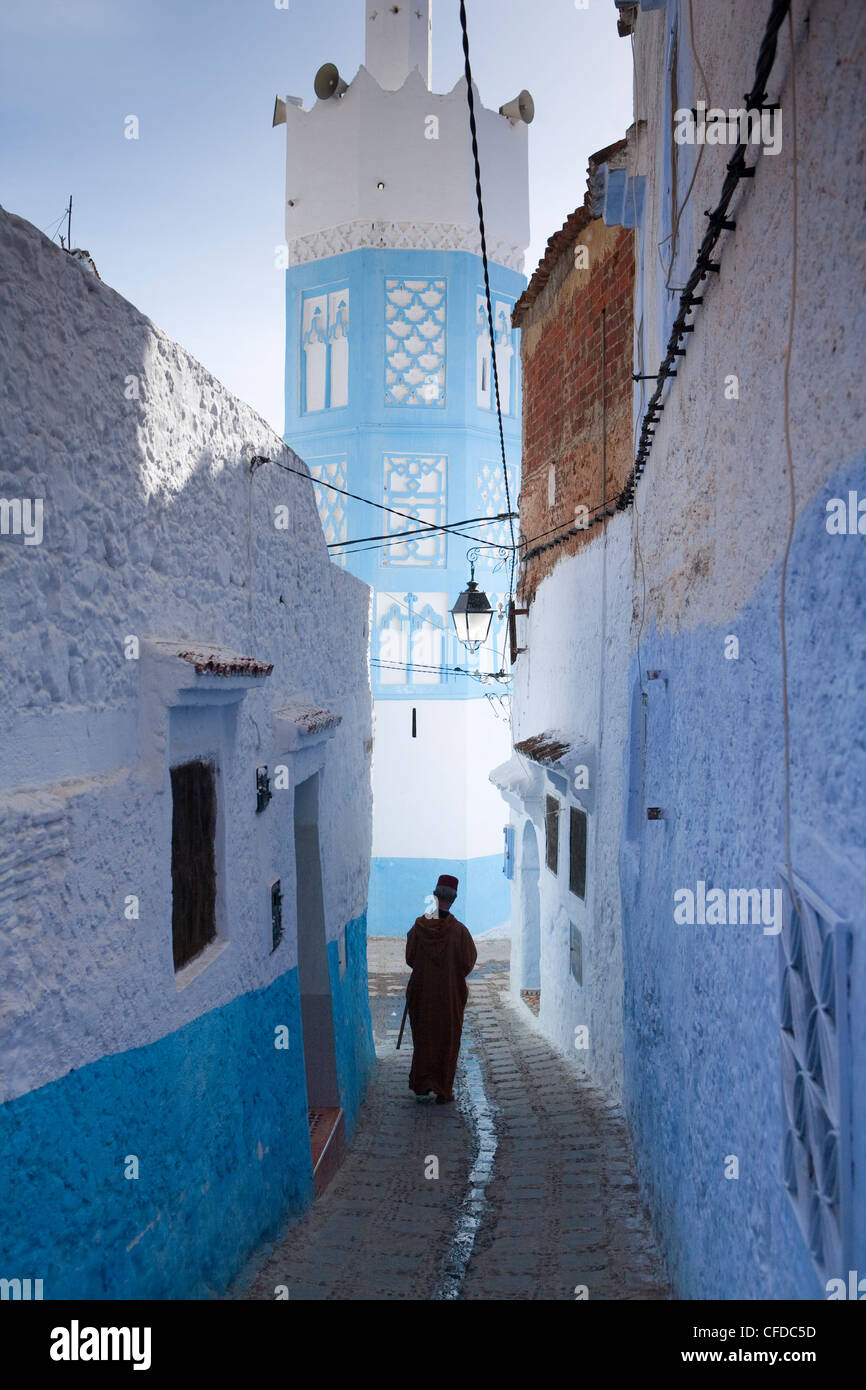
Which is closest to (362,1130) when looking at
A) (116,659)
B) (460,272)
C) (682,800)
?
(682,800)

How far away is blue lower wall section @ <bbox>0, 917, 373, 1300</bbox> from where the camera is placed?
269 cm

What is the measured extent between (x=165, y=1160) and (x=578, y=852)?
479cm

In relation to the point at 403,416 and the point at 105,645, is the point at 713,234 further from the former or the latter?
the point at 403,416

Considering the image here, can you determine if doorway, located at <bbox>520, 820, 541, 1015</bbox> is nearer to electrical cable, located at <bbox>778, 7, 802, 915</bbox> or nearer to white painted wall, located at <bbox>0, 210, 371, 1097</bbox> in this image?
white painted wall, located at <bbox>0, 210, 371, 1097</bbox>

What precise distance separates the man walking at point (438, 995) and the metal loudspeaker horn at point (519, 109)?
11960 mm

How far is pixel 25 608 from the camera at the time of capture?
2.82 m

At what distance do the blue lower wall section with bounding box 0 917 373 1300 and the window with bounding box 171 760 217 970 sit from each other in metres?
0.31

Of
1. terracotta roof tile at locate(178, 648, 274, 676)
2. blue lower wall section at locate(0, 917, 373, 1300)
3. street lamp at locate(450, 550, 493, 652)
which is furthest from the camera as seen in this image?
street lamp at locate(450, 550, 493, 652)

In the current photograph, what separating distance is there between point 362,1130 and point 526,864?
491 centimetres

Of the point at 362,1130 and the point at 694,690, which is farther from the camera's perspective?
the point at 362,1130

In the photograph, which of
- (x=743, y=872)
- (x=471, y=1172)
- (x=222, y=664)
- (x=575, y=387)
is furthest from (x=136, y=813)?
(x=575, y=387)

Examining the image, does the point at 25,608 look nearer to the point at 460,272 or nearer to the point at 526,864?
the point at 526,864

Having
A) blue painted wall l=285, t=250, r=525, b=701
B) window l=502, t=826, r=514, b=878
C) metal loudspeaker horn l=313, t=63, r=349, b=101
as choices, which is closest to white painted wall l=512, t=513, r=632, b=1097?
window l=502, t=826, r=514, b=878
